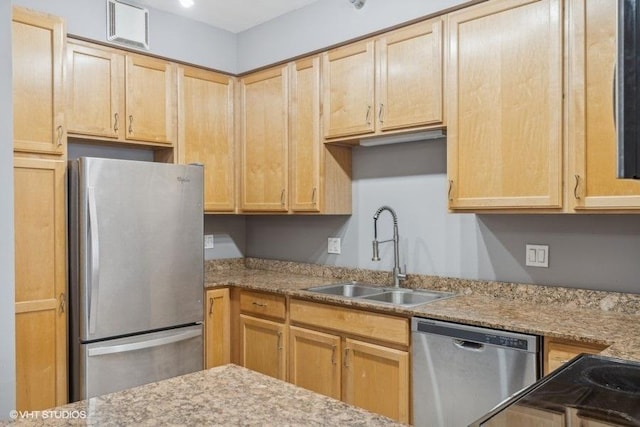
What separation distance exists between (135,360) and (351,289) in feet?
4.48

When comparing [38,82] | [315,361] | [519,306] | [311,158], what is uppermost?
[38,82]

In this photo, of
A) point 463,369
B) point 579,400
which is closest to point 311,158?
point 463,369

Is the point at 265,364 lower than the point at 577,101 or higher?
lower

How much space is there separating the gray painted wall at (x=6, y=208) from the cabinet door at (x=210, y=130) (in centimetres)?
149

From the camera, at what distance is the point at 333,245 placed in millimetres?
3551

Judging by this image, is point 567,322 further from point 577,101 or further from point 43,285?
point 43,285

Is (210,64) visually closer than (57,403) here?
No

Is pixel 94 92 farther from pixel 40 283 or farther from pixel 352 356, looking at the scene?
pixel 352 356

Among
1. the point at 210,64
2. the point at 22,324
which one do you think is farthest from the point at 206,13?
the point at 22,324

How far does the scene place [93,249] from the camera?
267 cm

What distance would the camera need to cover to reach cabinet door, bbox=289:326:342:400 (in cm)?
273

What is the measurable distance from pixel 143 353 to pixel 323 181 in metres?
1.50

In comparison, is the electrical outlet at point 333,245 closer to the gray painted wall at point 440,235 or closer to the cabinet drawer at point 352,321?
the gray painted wall at point 440,235

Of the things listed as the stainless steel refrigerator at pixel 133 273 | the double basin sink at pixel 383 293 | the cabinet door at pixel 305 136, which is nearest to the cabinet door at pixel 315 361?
the double basin sink at pixel 383 293
